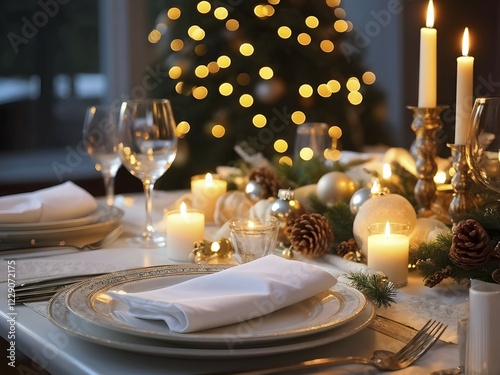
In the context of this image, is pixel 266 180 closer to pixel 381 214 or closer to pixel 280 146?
pixel 381 214

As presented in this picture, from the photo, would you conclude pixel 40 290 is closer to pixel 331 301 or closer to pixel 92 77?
pixel 331 301

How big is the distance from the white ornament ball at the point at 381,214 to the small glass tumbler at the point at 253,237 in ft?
0.46

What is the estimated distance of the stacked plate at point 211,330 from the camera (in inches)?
30.7

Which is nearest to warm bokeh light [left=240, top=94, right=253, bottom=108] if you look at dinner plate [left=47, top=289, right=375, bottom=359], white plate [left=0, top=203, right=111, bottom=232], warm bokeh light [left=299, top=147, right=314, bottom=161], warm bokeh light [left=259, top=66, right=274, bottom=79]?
warm bokeh light [left=259, top=66, right=274, bottom=79]

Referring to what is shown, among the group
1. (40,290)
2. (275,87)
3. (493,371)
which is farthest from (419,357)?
(275,87)

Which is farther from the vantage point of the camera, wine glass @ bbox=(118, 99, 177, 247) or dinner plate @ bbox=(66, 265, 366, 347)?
wine glass @ bbox=(118, 99, 177, 247)

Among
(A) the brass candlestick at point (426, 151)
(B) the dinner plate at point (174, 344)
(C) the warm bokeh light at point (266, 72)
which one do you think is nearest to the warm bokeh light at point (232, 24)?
(C) the warm bokeh light at point (266, 72)

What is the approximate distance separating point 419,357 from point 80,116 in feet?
12.2

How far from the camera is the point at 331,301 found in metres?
0.91

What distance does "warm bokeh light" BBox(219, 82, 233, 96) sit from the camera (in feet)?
11.6

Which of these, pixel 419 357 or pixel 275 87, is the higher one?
pixel 275 87

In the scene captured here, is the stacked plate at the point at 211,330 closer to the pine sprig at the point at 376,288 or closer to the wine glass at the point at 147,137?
the pine sprig at the point at 376,288

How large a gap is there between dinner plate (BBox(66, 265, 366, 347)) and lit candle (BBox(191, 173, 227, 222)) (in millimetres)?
548

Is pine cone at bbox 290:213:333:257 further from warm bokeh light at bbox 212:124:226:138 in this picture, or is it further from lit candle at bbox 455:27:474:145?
warm bokeh light at bbox 212:124:226:138
